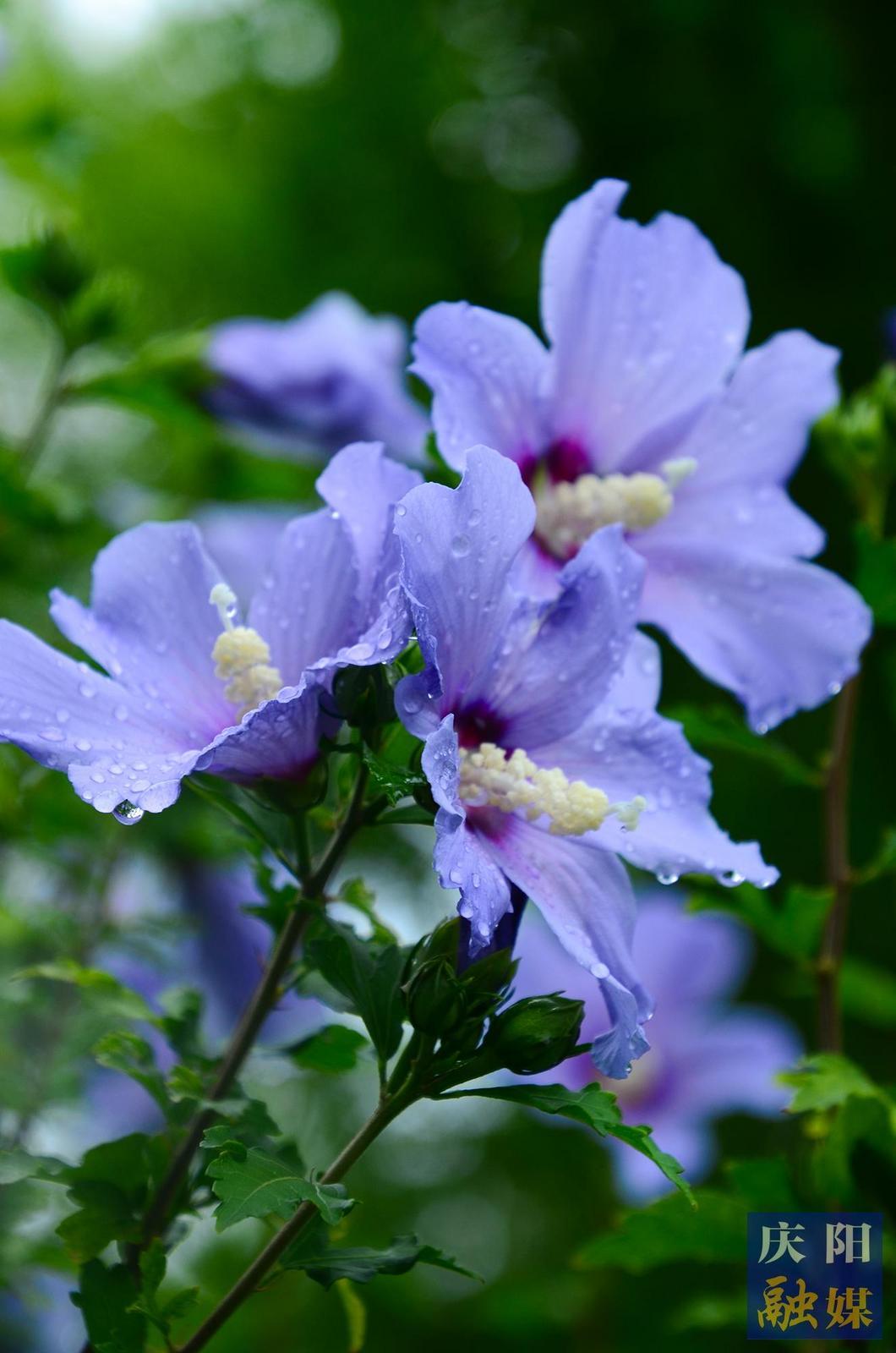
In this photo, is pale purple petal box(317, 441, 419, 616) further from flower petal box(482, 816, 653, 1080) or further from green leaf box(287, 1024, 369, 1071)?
green leaf box(287, 1024, 369, 1071)

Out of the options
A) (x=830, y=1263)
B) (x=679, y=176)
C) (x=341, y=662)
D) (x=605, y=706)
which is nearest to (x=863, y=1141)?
(x=830, y=1263)

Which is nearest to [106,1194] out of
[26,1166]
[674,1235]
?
[26,1166]

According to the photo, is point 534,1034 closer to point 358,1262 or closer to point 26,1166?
point 358,1262

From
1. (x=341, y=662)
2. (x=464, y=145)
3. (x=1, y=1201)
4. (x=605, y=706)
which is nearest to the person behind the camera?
(x=341, y=662)

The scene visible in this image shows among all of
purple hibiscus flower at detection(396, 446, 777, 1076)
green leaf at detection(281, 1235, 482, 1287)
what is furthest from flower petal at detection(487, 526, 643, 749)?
green leaf at detection(281, 1235, 482, 1287)

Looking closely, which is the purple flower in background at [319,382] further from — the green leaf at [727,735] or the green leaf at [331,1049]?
the green leaf at [331,1049]

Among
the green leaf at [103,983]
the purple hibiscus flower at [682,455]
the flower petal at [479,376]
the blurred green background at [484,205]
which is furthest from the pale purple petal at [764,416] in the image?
the blurred green background at [484,205]

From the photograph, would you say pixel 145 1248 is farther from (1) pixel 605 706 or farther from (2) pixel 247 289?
(2) pixel 247 289
